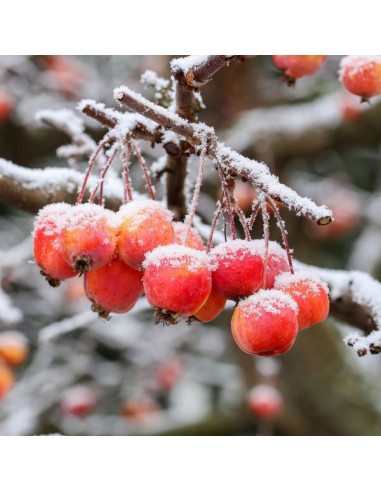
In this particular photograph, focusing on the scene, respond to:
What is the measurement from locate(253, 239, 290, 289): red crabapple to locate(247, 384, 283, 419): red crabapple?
216 centimetres

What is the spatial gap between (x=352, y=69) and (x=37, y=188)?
0.69m

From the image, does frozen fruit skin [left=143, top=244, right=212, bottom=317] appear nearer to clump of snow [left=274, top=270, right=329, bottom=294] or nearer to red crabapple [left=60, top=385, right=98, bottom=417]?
clump of snow [left=274, top=270, right=329, bottom=294]

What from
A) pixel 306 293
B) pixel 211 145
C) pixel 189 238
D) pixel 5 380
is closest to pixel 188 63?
pixel 211 145

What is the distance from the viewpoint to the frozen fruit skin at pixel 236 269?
748 mm

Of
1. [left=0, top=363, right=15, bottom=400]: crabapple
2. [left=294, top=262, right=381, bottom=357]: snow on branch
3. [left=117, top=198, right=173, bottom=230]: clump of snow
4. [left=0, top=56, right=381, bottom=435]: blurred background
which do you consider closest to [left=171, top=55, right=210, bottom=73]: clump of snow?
[left=117, top=198, right=173, bottom=230]: clump of snow

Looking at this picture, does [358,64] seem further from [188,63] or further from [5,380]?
[5,380]

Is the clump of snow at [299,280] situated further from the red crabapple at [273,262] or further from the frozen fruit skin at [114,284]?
the frozen fruit skin at [114,284]

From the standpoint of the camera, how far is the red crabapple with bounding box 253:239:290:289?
0.83 meters

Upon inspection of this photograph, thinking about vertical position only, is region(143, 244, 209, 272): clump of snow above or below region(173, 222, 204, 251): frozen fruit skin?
below

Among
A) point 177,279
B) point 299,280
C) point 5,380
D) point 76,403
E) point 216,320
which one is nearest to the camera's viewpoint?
point 177,279

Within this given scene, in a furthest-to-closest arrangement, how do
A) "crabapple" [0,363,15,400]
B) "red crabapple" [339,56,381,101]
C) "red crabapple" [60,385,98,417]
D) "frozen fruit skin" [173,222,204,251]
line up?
1. "red crabapple" [60,385,98,417]
2. "crabapple" [0,363,15,400]
3. "red crabapple" [339,56,381,101]
4. "frozen fruit skin" [173,222,204,251]

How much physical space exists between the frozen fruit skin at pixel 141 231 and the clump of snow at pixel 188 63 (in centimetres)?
24

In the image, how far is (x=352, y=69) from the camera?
107 cm
